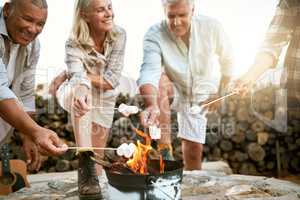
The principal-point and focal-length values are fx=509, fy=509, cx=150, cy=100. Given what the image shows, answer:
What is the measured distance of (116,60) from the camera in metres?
3.68

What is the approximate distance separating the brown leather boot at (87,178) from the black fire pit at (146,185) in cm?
36

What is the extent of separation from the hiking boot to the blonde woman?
1.41ft

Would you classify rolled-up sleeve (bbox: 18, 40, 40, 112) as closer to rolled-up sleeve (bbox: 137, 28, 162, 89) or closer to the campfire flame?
Answer: rolled-up sleeve (bbox: 137, 28, 162, 89)

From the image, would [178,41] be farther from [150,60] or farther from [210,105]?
[210,105]

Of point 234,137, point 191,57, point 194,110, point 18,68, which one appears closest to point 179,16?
point 191,57

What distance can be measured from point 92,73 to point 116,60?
0.20m

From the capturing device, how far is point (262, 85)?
4207 millimetres

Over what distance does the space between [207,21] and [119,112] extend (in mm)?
955

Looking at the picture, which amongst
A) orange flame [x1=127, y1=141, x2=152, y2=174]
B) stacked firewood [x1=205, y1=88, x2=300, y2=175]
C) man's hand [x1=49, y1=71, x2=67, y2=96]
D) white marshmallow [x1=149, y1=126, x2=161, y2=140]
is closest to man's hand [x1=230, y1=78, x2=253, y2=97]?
stacked firewood [x1=205, y1=88, x2=300, y2=175]

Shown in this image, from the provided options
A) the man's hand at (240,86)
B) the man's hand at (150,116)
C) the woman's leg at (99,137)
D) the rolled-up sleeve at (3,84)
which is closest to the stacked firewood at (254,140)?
the man's hand at (240,86)

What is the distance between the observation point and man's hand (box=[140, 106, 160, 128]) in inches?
149

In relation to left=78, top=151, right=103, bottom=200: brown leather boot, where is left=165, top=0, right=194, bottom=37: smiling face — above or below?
above

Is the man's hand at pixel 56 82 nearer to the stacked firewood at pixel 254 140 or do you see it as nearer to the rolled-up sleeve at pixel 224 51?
the rolled-up sleeve at pixel 224 51

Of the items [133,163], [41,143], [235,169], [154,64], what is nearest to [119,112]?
[154,64]
